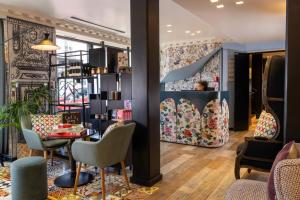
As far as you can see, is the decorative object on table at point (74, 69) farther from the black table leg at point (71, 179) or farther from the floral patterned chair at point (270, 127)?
the floral patterned chair at point (270, 127)

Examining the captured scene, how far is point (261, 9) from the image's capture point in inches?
164

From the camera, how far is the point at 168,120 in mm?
5738

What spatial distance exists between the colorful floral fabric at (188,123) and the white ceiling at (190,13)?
1.79 m

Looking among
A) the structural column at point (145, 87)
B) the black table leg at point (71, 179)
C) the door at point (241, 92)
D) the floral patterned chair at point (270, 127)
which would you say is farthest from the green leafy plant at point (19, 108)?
the door at point (241, 92)

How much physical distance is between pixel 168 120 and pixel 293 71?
12.2ft

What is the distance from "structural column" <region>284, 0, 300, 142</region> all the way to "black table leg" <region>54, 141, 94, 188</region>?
256cm

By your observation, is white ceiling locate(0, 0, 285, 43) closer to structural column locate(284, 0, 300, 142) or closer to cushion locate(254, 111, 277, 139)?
structural column locate(284, 0, 300, 142)

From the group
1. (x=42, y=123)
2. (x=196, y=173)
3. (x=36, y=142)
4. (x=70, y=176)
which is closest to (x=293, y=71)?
(x=196, y=173)

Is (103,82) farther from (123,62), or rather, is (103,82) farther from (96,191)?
(96,191)

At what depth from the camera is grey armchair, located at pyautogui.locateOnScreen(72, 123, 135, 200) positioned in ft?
9.30

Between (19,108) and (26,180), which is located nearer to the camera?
(26,180)

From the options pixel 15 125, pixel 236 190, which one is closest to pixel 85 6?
pixel 15 125

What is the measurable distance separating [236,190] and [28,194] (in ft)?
7.40

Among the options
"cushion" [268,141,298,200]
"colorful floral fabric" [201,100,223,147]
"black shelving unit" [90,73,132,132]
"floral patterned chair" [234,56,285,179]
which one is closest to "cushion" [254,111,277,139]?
"floral patterned chair" [234,56,285,179]
